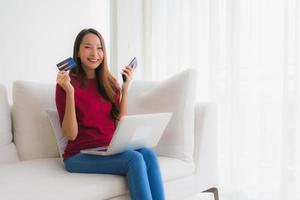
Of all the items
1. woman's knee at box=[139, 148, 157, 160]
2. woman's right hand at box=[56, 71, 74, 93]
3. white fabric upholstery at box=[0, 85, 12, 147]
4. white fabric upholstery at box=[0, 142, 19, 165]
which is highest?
woman's right hand at box=[56, 71, 74, 93]

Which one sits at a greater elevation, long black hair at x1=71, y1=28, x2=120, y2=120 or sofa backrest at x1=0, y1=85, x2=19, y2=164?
long black hair at x1=71, y1=28, x2=120, y2=120

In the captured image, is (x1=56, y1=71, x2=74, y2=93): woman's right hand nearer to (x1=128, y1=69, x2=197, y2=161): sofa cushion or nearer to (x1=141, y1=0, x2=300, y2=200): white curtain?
(x1=128, y1=69, x2=197, y2=161): sofa cushion

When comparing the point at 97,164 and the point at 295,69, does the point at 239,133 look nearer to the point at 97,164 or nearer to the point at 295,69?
the point at 295,69

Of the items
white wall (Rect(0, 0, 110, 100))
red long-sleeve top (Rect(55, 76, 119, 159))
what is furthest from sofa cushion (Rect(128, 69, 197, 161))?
white wall (Rect(0, 0, 110, 100))

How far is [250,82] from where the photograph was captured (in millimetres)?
2342

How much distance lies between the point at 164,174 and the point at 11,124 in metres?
0.88

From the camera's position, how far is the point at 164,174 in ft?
5.53

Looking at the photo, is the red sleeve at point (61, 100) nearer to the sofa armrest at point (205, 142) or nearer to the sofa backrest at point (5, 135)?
the sofa backrest at point (5, 135)

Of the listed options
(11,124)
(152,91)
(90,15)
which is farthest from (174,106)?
(90,15)

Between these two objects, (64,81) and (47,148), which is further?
(47,148)

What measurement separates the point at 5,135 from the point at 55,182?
0.58m

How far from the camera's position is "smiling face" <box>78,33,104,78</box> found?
179 centimetres

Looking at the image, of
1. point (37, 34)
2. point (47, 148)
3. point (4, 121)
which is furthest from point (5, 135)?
point (37, 34)

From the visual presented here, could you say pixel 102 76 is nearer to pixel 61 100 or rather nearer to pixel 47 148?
pixel 61 100
